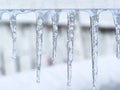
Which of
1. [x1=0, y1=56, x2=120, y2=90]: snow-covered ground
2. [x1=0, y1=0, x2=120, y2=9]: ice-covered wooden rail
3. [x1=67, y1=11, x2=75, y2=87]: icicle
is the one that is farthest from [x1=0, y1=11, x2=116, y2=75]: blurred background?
[x1=67, y1=11, x2=75, y2=87]: icicle

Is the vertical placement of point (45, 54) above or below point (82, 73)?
below

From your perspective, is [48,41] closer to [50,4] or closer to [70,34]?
[50,4]

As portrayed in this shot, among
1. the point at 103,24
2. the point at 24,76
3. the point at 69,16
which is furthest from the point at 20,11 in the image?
the point at 103,24

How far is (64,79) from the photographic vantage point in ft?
3.70

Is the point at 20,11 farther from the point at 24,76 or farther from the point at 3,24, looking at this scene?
the point at 3,24

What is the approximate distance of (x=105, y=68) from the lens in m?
1.24

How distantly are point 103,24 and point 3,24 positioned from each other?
95 centimetres

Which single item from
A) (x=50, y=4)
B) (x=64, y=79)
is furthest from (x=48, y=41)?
(x=64, y=79)

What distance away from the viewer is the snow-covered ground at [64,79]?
1047 millimetres

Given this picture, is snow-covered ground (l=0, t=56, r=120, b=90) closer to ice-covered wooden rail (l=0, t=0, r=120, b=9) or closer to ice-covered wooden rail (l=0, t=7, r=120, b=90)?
ice-covered wooden rail (l=0, t=7, r=120, b=90)

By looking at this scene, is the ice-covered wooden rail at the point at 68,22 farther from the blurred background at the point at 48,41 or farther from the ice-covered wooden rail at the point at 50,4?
the blurred background at the point at 48,41

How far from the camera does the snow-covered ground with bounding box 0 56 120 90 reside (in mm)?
1047

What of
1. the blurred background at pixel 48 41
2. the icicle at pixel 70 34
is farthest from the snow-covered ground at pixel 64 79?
the blurred background at pixel 48 41

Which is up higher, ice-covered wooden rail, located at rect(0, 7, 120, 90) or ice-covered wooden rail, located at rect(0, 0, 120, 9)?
ice-covered wooden rail, located at rect(0, 7, 120, 90)
